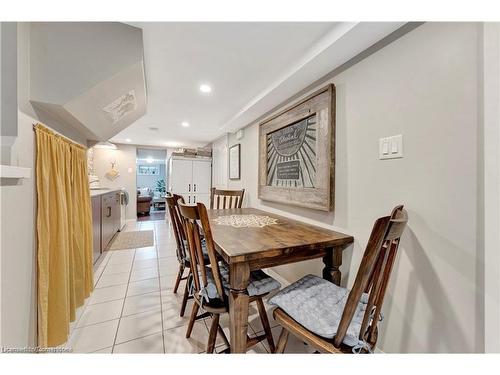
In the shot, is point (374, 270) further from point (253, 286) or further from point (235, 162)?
point (235, 162)

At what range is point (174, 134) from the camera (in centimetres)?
436

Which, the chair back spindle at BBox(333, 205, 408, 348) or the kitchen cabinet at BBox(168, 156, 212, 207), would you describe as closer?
the chair back spindle at BBox(333, 205, 408, 348)

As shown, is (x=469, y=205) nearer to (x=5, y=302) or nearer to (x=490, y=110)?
(x=490, y=110)

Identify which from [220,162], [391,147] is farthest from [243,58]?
[220,162]

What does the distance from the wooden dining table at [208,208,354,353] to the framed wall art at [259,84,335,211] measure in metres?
0.32

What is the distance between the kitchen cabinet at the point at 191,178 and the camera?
4.73 metres

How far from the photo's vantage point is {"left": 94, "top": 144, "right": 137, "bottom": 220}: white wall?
5.15m

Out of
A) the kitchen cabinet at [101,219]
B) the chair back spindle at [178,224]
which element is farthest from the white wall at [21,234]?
the kitchen cabinet at [101,219]

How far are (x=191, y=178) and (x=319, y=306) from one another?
4374 mm

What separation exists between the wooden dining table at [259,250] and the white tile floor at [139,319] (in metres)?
0.51

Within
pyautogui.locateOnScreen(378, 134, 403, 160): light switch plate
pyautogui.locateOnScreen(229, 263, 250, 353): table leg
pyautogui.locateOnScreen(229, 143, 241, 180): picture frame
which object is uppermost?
pyautogui.locateOnScreen(229, 143, 241, 180): picture frame

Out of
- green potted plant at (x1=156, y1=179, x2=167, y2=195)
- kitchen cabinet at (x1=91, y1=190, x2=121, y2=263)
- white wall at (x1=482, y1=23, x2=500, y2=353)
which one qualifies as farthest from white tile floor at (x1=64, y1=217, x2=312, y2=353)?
green potted plant at (x1=156, y1=179, x2=167, y2=195)

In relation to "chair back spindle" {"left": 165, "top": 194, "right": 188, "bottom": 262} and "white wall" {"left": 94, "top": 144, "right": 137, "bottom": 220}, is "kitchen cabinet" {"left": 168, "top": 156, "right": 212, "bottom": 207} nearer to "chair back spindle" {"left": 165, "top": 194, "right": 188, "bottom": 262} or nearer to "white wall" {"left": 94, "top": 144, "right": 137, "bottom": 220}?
"white wall" {"left": 94, "top": 144, "right": 137, "bottom": 220}

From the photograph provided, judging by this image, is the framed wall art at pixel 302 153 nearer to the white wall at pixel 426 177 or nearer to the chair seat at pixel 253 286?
the white wall at pixel 426 177
